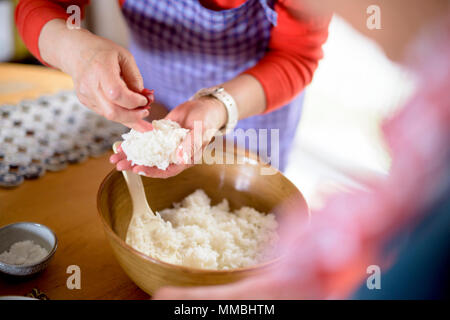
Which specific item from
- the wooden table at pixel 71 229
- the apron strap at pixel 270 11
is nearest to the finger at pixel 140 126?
the wooden table at pixel 71 229

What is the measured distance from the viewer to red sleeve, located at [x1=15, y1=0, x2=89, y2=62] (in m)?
1.00

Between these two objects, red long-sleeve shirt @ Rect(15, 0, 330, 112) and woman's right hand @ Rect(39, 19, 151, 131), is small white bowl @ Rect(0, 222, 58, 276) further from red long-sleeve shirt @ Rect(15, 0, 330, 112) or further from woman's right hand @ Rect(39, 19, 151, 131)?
red long-sleeve shirt @ Rect(15, 0, 330, 112)

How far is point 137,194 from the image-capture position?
871 millimetres

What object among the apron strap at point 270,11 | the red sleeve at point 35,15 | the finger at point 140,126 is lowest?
the finger at point 140,126

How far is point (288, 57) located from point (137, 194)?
0.67 meters

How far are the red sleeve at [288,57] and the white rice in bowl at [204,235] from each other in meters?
0.42

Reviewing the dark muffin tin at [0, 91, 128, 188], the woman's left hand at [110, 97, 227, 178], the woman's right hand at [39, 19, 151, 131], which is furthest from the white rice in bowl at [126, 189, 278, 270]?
the dark muffin tin at [0, 91, 128, 188]

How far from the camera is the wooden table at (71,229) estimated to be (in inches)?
29.6

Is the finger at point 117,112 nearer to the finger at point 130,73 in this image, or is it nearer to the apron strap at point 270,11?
the finger at point 130,73

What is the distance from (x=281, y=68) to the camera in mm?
1181

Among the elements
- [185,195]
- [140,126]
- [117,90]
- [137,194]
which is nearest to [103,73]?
[117,90]

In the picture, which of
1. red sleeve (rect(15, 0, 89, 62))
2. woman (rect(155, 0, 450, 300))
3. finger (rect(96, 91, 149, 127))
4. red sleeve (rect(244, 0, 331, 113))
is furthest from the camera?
red sleeve (rect(244, 0, 331, 113))

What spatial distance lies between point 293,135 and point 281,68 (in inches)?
18.2

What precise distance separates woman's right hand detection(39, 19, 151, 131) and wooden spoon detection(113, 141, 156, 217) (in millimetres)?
140
